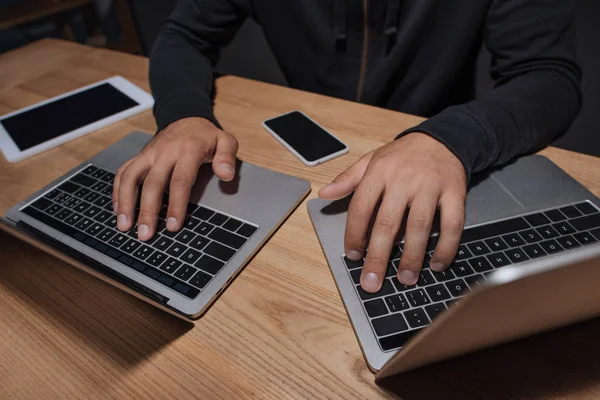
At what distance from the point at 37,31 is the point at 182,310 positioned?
9.07 ft

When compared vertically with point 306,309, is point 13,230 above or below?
above

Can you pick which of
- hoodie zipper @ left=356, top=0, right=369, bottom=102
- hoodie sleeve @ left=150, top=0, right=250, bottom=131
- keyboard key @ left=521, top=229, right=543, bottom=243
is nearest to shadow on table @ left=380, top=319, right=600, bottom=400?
keyboard key @ left=521, top=229, right=543, bottom=243

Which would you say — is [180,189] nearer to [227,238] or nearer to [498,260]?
[227,238]

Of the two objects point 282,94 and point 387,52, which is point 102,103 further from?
point 387,52

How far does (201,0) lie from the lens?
875 mm

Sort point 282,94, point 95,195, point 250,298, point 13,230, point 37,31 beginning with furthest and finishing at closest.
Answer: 1. point 37,31
2. point 282,94
3. point 95,195
4. point 250,298
5. point 13,230

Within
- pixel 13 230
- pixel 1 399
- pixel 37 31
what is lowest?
pixel 37 31

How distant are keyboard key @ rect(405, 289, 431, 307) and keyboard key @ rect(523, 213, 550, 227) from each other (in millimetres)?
171

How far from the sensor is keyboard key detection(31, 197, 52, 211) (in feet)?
1.80

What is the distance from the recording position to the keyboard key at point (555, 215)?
444 millimetres

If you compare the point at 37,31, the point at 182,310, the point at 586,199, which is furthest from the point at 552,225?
the point at 37,31

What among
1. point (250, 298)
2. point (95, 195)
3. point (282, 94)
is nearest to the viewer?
point (250, 298)

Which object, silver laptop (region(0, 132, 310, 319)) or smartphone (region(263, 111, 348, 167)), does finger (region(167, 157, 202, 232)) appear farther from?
smartphone (region(263, 111, 348, 167))

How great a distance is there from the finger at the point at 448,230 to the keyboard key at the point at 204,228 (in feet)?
0.88
